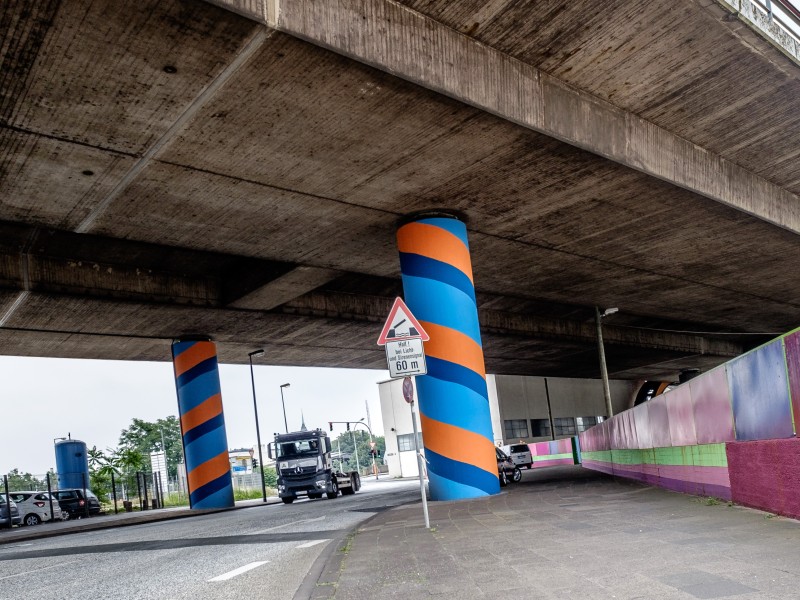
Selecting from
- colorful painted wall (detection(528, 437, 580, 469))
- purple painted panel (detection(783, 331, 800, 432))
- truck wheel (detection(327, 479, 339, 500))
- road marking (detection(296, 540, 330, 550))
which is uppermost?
purple painted panel (detection(783, 331, 800, 432))

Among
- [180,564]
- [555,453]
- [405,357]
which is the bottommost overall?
[555,453]

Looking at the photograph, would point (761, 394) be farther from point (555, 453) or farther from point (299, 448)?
point (555, 453)

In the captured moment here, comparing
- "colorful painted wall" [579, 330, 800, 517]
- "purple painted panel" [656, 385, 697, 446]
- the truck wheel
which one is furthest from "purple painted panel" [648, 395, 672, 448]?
the truck wheel

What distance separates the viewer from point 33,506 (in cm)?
3139

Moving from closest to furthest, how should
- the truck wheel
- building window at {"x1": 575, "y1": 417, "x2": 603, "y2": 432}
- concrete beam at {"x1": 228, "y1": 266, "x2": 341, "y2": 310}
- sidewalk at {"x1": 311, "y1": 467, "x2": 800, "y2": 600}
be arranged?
1. sidewalk at {"x1": 311, "y1": 467, "x2": 800, "y2": 600}
2. concrete beam at {"x1": 228, "y1": 266, "x2": 341, "y2": 310}
3. the truck wheel
4. building window at {"x1": 575, "y1": 417, "x2": 603, "y2": 432}

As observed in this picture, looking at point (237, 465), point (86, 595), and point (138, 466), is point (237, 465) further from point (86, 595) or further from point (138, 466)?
point (86, 595)

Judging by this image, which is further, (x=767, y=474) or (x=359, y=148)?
(x=359, y=148)

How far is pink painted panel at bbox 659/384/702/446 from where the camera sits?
1223 centimetres

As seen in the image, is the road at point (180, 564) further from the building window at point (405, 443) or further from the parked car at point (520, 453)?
the building window at point (405, 443)

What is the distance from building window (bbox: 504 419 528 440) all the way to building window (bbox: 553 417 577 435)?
4081mm

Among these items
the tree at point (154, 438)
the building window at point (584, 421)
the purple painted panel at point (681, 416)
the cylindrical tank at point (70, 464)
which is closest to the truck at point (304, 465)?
the purple painted panel at point (681, 416)

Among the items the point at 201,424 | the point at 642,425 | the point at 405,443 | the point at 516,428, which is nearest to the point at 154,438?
the point at 405,443

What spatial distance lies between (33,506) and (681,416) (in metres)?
27.5

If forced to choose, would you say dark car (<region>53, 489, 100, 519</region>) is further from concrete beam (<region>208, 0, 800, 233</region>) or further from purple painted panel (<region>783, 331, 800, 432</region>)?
purple painted panel (<region>783, 331, 800, 432</region>)
